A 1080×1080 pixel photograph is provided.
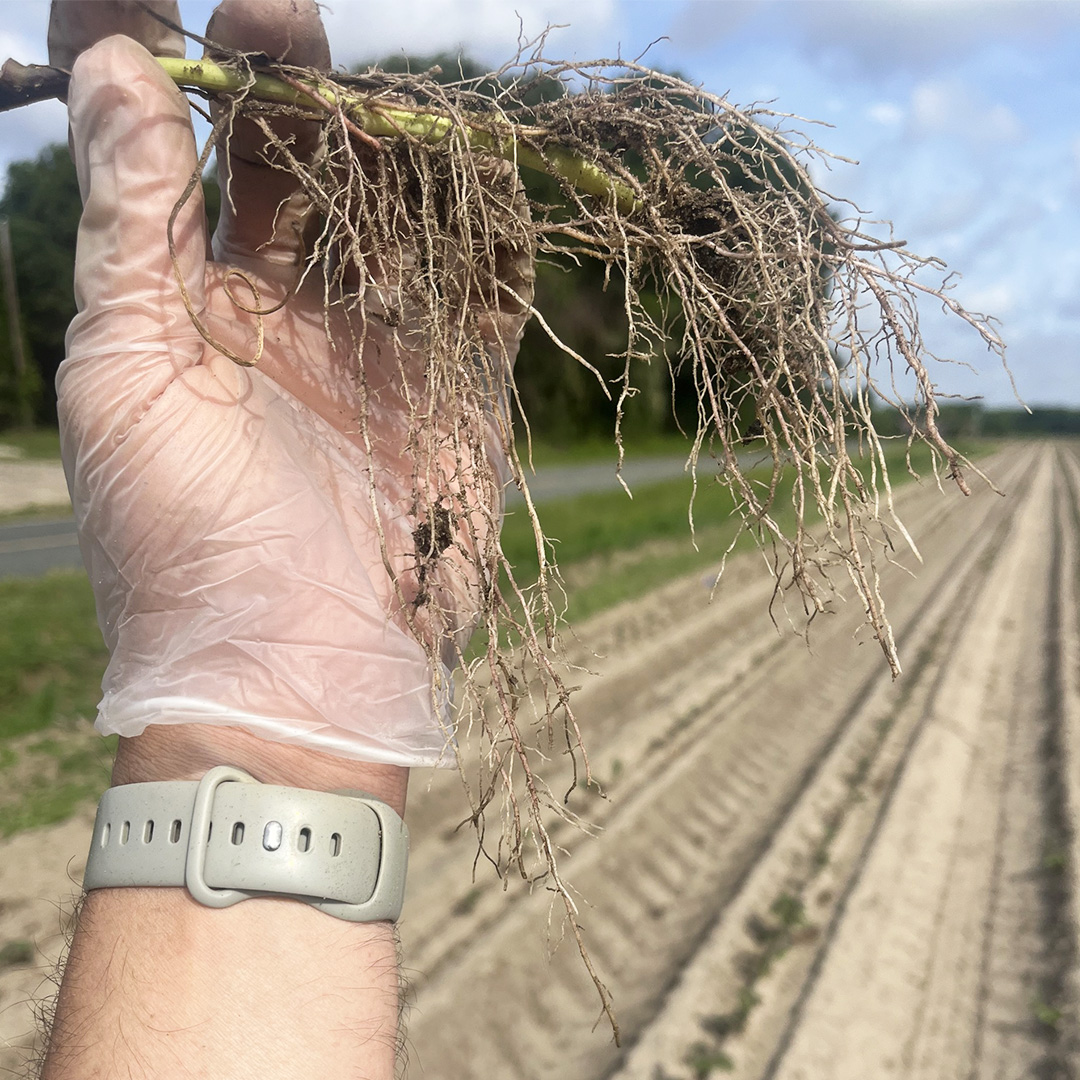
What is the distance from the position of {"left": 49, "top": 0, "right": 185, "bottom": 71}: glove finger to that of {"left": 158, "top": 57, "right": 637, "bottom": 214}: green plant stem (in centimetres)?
9

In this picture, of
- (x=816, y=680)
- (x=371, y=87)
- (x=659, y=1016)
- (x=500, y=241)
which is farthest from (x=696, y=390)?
(x=816, y=680)

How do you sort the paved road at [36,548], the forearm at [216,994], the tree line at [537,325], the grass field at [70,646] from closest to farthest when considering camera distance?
the forearm at [216,994], the tree line at [537,325], the grass field at [70,646], the paved road at [36,548]

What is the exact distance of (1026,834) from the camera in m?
3.97

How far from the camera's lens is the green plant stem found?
4.44 feet

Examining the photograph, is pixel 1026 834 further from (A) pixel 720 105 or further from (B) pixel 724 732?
(A) pixel 720 105

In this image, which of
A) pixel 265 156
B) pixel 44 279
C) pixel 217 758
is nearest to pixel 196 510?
pixel 217 758

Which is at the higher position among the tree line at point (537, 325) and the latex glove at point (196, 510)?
the tree line at point (537, 325)

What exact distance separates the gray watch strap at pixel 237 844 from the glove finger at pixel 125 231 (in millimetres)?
593

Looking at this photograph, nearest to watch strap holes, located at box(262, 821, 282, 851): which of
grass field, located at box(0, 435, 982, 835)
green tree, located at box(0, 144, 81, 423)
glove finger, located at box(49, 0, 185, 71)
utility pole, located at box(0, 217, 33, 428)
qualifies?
grass field, located at box(0, 435, 982, 835)

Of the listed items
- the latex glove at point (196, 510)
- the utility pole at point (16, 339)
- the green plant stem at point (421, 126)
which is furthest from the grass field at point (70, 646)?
the utility pole at point (16, 339)

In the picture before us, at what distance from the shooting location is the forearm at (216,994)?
1006mm

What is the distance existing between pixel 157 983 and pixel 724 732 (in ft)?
13.8

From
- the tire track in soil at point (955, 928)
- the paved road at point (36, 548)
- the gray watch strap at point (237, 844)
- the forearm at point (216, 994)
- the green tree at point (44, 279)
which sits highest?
the green tree at point (44, 279)

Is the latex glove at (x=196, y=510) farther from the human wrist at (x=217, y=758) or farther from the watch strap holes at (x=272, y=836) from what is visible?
the watch strap holes at (x=272, y=836)
